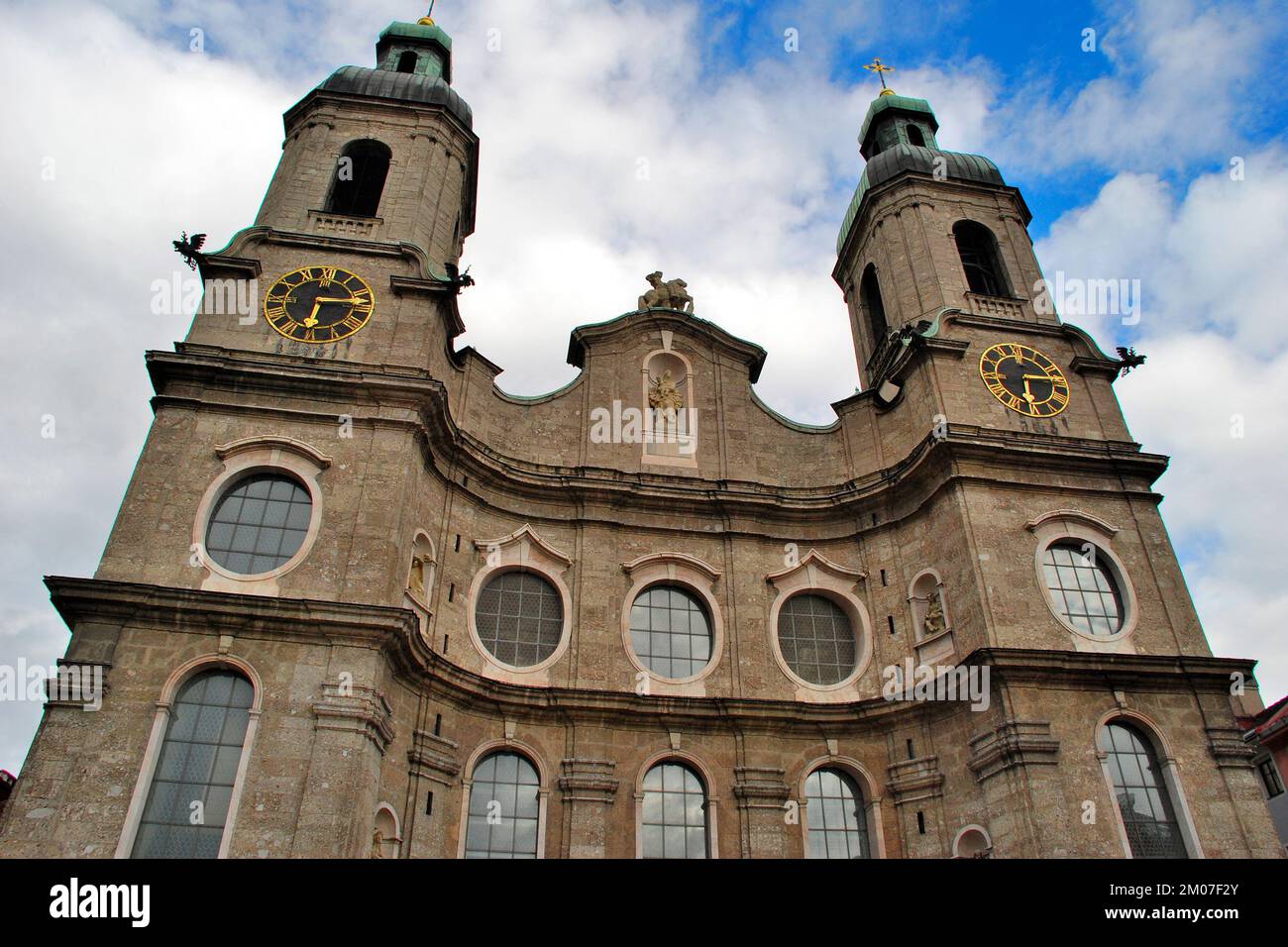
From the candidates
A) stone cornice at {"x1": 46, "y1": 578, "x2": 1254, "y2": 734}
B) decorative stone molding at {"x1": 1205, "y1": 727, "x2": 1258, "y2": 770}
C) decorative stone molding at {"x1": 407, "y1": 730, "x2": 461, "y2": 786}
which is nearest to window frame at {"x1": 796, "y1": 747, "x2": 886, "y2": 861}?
stone cornice at {"x1": 46, "y1": 578, "x2": 1254, "y2": 734}

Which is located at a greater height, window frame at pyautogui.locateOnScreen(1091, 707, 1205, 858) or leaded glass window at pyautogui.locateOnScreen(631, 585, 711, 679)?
leaded glass window at pyautogui.locateOnScreen(631, 585, 711, 679)

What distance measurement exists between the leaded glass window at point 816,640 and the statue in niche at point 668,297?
8.00 meters

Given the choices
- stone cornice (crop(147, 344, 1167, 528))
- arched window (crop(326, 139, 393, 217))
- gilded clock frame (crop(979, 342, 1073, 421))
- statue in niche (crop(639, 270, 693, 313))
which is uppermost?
arched window (crop(326, 139, 393, 217))

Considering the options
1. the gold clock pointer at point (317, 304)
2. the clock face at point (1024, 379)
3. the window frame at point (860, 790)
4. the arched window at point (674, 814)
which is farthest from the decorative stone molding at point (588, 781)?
the clock face at point (1024, 379)

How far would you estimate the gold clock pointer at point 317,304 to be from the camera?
60.7 feet

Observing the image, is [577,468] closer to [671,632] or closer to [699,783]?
[671,632]

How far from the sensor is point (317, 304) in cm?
1881

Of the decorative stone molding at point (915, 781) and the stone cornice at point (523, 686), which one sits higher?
the stone cornice at point (523, 686)

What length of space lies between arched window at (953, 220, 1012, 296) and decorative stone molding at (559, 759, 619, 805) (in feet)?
48.7

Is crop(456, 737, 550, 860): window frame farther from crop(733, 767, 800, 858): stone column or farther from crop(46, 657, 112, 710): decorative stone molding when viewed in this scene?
crop(46, 657, 112, 710): decorative stone molding

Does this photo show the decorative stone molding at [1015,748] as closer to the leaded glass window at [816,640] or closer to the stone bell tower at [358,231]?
the leaded glass window at [816,640]

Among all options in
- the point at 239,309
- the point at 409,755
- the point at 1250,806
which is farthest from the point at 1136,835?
the point at 239,309

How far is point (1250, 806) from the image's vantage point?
50.0ft

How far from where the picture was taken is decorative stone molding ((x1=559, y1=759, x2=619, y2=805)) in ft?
52.9
